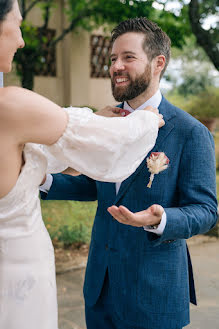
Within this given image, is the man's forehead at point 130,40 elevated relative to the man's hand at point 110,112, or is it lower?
elevated

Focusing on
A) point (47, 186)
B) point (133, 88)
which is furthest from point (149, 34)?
point (47, 186)

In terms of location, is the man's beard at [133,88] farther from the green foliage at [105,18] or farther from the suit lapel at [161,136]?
the green foliage at [105,18]

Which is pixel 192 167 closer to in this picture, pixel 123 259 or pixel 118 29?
pixel 123 259

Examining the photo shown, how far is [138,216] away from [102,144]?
316 millimetres

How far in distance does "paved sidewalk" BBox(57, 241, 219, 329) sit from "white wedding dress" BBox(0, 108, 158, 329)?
2288 millimetres

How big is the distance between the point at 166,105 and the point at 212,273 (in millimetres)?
3167

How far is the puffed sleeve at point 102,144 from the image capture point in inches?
55.6

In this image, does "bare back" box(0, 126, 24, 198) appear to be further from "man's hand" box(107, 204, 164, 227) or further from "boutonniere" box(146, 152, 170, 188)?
"boutonniere" box(146, 152, 170, 188)

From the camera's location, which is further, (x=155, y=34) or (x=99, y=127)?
(x=155, y=34)

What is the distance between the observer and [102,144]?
142 centimetres

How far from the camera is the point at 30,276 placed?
4.94 feet

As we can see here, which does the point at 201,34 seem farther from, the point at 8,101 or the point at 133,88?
the point at 8,101

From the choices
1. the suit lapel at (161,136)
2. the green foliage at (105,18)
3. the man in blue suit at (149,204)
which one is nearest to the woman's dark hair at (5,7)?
the man in blue suit at (149,204)

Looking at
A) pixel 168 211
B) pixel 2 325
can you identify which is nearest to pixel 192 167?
pixel 168 211
